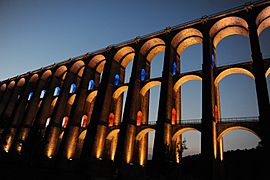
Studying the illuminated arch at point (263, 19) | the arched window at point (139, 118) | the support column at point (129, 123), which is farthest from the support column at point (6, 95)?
the illuminated arch at point (263, 19)

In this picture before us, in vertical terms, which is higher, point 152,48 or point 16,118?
point 152,48

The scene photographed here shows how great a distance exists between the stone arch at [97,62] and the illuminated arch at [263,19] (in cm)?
2493

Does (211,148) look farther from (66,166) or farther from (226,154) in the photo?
(226,154)

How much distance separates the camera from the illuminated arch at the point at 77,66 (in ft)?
139

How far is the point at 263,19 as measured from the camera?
2733cm

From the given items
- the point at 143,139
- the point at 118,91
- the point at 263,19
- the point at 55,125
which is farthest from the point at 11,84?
the point at 263,19

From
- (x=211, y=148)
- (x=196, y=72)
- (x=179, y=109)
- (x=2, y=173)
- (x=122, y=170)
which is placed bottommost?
(x=2, y=173)

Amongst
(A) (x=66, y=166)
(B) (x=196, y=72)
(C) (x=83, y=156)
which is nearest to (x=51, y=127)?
(A) (x=66, y=166)

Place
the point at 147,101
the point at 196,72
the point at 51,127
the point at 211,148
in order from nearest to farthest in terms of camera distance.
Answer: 1. the point at 211,148
2. the point at 196,72
3. the point at 147,101
4. the point at 51,127

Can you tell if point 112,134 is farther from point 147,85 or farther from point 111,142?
point 147,85

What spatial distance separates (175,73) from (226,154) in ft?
77.3

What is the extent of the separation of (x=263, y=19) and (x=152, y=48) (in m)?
16.0

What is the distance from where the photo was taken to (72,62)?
141ft

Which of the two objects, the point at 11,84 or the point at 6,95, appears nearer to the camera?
the point at 6,95
